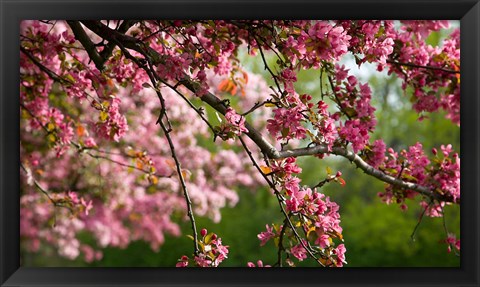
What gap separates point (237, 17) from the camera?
186 centimetres

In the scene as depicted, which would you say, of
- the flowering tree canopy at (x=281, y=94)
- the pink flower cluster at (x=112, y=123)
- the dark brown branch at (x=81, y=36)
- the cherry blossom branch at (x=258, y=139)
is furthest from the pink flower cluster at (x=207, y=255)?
the dark brown branch at (x=81, y=36)

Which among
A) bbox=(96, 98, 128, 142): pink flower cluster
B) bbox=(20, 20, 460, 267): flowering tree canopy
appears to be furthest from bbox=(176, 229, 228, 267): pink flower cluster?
bbox=(96, 98, 128, 142): pink flower cluster

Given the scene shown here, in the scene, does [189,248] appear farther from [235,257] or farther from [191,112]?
[191,112]

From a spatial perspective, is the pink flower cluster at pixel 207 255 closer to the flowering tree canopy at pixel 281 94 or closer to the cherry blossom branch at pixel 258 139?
the flowering tree canopy at pixel 281 94

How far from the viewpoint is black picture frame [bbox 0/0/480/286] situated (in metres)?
1.83

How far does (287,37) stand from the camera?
197 centimetres

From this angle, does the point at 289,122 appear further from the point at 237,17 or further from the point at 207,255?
the point at 207,255

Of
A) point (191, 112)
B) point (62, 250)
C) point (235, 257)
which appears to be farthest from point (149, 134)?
point (235, 257)

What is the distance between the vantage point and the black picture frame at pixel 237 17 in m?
1.83

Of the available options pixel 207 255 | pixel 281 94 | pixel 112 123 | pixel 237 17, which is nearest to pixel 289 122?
pixel 281 94

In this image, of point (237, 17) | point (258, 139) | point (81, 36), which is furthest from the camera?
point (81, 36)

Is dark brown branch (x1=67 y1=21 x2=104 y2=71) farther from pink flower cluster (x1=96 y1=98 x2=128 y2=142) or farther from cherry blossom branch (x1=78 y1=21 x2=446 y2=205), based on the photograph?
pink flower cluster (x1=96 y1=98 x2=128 y2=142)

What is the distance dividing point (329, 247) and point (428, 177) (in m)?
0.77
